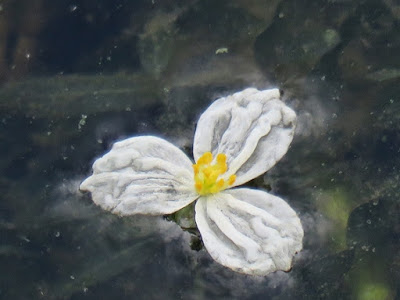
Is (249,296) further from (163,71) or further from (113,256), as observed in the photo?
(163,71)

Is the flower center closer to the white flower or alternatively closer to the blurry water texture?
the white flower

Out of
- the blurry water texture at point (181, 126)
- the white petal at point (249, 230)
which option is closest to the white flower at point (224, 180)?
the white petal at point (249, 230)

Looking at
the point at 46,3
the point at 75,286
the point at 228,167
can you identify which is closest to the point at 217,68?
the point at 228,167

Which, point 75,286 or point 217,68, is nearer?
point 75,286

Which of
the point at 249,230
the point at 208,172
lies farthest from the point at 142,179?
the point at 249,230

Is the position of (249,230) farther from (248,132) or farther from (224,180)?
(248,132)

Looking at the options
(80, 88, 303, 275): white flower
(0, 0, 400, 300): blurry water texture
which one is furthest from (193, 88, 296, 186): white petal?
(0, 0, 400, 300): blurry water texture
